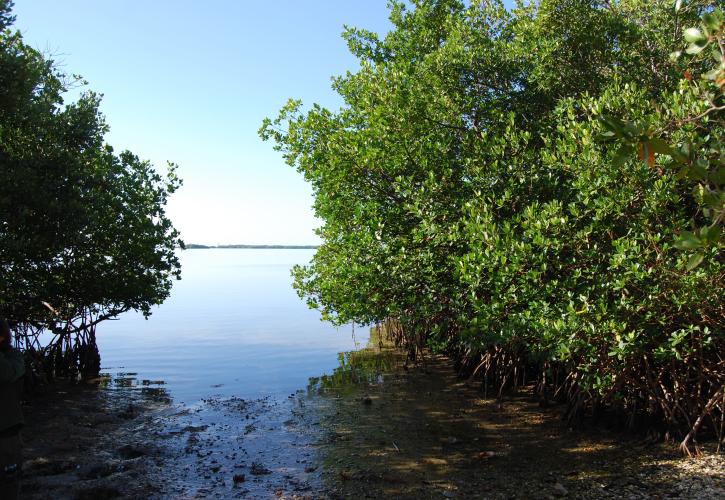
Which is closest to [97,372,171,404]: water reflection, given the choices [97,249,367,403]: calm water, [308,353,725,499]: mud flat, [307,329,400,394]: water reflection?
[97,249,367,403]: calm water

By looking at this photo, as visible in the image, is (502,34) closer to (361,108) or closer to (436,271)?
(361,108)

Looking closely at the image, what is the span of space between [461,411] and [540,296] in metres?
3.83

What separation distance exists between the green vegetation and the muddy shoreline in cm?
99

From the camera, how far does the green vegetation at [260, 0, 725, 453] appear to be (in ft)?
25.0

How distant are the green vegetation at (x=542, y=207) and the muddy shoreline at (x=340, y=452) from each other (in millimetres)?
990

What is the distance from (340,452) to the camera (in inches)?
332

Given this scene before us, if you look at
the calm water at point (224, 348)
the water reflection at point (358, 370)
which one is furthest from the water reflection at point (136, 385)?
the water reflection at point (358, 370)

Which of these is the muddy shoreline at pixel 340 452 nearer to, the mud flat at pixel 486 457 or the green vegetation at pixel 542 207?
the mud flat at pixel 486 457

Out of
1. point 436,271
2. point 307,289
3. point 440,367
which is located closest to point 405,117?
point 436,271

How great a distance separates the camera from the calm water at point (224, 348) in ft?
50.0

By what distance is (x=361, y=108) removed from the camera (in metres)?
12.6

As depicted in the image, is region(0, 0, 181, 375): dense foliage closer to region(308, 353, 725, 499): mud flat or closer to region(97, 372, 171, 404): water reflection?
region(97, 372, 171, 404): water reflection

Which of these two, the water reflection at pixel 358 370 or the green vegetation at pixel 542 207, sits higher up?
the green vegetation at pixel 542 207

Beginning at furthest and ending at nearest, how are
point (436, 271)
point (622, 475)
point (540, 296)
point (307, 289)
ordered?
1. point (307, 289)
2. point (436, 271)
3. point (540, 296)
4. point (622, 475)
